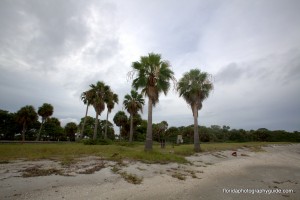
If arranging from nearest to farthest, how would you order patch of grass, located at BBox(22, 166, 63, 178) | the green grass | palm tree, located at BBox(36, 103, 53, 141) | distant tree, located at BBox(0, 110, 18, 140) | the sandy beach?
the sandy beach
patch of grass, located at BBox(22, 166, 63, 178)
the green grass
palm tree, located at BBox(36, 103, 53, 141)
distant tree, located at BBox(0, 110, 18, 140)

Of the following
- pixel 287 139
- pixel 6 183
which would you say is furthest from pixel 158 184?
pixel 287 139

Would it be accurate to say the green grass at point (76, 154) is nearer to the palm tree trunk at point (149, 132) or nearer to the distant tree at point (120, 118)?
the palm tree trunk at point (149, 132)

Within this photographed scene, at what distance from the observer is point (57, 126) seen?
67062 mm

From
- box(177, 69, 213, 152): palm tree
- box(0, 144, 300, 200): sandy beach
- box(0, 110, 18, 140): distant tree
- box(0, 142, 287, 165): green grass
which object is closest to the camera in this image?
box(0, 144, 300, 200): sandy beach

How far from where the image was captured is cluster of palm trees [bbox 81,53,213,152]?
19.2m

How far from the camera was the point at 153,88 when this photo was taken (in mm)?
19016

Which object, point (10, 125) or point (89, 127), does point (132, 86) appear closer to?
point (10, 125)

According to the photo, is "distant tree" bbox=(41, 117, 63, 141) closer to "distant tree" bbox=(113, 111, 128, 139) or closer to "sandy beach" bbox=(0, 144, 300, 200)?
"distant tree" bbox=(113, 111, 128, 139)

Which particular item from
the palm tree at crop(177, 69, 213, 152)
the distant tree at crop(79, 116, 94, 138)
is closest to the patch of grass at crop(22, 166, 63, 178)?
the palm tree at crop(177, 69, 213, 152)

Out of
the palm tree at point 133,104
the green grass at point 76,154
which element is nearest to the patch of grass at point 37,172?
the green grass at point 76,154

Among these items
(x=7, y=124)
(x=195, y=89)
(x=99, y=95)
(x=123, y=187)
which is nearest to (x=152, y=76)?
(x=195, y=89)

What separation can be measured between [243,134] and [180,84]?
6351 cm

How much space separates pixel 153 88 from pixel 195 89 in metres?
8.48

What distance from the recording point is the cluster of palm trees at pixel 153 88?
62.9 feet
